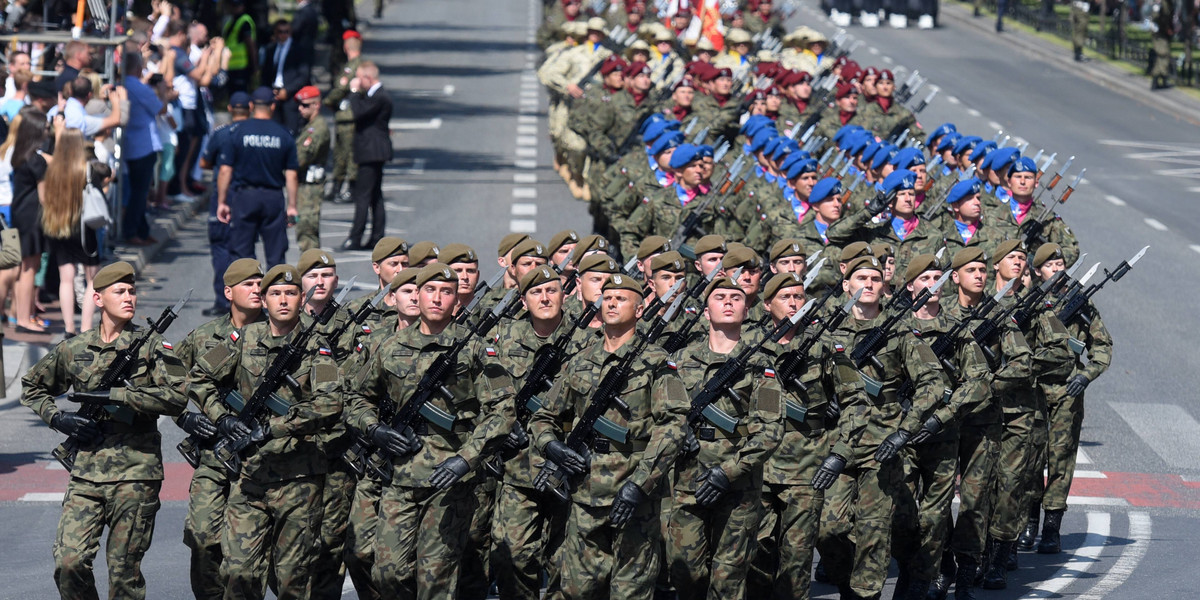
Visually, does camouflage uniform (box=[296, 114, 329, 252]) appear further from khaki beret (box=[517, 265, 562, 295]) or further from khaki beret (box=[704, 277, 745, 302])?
khaki beret (box=[704, 277, 745, 302])

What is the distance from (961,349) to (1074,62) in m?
37.0

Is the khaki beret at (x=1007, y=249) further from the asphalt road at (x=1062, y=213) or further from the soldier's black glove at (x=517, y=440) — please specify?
the soldier's black glove at (x=517, y=440)

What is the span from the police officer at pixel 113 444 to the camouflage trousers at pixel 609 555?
221cm

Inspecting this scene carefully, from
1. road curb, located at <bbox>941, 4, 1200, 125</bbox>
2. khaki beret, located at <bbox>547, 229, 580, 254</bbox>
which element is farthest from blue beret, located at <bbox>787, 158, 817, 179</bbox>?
road curb, located at <bbox>941, 4, 1200, 125</bbox>

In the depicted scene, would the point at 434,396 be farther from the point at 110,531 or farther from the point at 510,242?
the point at 510,242

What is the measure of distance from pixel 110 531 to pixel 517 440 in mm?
2142

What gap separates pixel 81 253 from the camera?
→ 55.7ft

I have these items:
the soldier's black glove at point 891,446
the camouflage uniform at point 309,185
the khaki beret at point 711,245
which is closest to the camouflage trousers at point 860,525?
the soldier's black glove at point 891,446

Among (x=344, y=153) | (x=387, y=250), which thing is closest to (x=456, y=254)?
(x=387, y=250)

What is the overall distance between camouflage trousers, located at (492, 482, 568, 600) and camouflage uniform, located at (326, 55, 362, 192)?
39.9 feet

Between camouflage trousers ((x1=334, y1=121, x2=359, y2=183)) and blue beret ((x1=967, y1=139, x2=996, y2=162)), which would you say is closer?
blue beret ((x1=967, y1=139, x2=996, y2=162))

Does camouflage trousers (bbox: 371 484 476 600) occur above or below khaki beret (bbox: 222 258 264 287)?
below

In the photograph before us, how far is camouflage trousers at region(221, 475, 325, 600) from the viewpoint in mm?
10039

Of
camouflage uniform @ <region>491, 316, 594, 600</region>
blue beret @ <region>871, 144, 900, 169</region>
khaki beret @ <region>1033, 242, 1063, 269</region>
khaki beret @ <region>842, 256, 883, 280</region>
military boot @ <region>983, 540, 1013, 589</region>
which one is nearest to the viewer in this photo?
camouflage uniform @ <region>491, 316, 594, 600</region>
